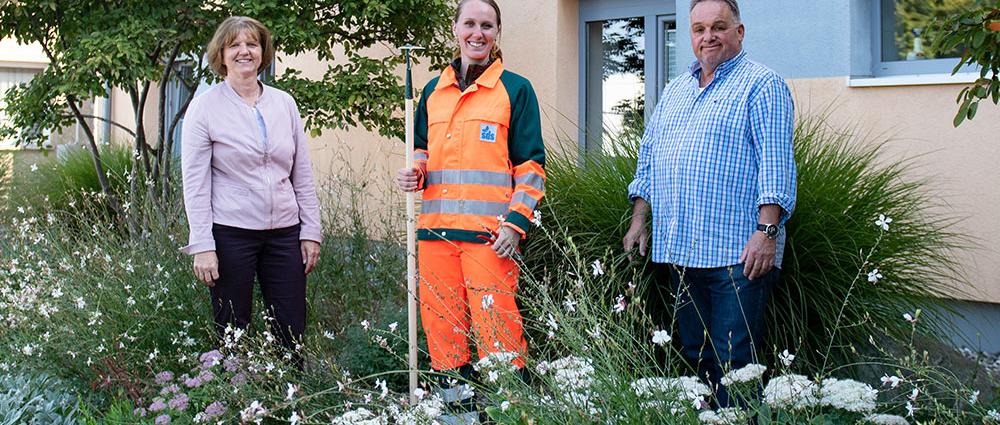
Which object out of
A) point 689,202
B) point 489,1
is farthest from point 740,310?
point 489,1

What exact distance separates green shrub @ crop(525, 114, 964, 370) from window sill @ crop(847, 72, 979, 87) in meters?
0.95

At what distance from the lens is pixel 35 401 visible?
14.6 ft

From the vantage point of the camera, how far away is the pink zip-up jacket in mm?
4129

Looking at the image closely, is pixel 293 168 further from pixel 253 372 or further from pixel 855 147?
pixel 855 147

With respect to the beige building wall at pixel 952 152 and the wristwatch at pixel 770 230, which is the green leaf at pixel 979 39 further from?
the beige building wall at pixel 952 152

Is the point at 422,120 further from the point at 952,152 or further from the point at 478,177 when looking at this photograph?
the point at 952,152

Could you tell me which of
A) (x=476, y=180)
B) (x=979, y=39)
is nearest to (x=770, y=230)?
(x=979, y=39)

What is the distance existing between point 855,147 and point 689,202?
7.09ft

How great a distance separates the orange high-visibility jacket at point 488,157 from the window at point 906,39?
3181mm

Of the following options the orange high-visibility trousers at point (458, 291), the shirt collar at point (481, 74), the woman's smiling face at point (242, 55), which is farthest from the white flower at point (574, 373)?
the woman's smiling face at point (242, 55)

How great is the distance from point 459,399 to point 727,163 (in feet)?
4.27

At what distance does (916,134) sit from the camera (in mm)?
5949

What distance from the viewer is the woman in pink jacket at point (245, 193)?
414 centimetres

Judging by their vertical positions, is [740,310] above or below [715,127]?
below
